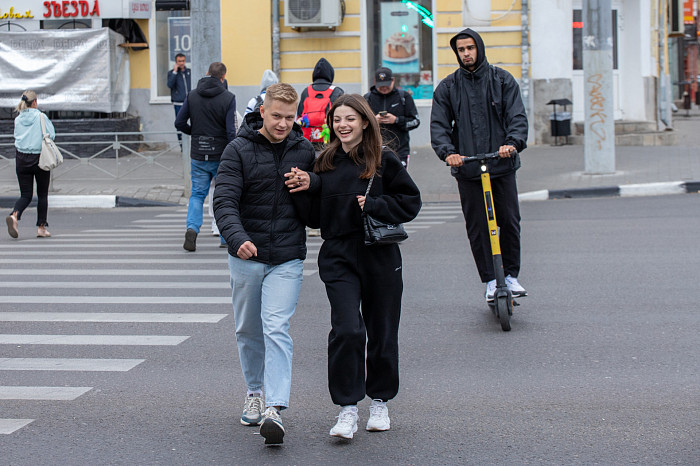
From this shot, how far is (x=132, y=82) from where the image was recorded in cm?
2209

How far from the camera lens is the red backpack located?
33.0 ft

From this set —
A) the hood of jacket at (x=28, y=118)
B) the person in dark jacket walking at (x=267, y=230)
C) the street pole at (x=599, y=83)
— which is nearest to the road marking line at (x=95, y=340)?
the person in dark jacket walking at (x=267, y=230)

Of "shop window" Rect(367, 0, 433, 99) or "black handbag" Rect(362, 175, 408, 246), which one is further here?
"shop window" Rect(367, 0, 433, 99)

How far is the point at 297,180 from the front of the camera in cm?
465

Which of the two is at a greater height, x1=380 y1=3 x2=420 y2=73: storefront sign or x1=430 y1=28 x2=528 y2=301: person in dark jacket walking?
x1=380 y1=3 x2=420 y2=73: storefront sign

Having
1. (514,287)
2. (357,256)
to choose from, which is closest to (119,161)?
Result: (514,287)

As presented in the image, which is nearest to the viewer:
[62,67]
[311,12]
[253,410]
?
[253,410]

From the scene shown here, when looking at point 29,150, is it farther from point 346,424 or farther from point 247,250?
point 346,424

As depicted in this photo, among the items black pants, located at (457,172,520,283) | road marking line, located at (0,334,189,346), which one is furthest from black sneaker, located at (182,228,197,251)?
black pants, located at (457,172,520,283)

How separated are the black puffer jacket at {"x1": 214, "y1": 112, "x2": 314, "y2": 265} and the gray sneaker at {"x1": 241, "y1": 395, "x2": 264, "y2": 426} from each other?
722 millimetres

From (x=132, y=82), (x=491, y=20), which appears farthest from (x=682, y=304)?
(x=132, y=82)

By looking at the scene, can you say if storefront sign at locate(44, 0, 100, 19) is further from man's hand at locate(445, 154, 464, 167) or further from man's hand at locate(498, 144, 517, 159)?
man's hand at locate(498, 144, 517, 159)

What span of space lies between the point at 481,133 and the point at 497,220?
0.64 m

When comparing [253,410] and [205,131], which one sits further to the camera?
[205,131]
